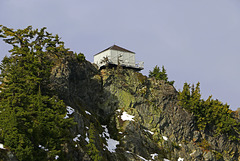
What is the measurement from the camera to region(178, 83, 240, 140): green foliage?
222 feet

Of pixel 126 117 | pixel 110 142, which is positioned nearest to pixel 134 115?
pixel 126 117

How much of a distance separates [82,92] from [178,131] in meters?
22.7

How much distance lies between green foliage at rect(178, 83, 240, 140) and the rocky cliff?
153 cm

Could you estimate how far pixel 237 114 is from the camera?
80750 mm

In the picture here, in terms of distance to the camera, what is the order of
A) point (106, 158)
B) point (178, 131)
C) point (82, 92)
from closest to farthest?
point (106, 158)
point (82, 92)
point (178, 131)

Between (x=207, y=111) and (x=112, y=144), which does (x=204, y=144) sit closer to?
(x=207, y=111)

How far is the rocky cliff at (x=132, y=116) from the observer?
52.0 meters

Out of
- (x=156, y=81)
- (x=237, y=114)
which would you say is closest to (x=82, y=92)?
(x=156, y=81)

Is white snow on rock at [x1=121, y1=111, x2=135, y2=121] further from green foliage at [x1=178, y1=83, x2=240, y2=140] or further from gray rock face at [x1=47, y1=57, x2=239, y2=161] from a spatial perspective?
green foliage at [x1=178, y1=83, x2=240, y2=140]

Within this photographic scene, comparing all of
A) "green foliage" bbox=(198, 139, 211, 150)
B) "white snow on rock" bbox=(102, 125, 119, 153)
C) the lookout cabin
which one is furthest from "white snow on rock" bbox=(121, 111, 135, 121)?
"green foliage" bbox=(198, 139, 211, 150)

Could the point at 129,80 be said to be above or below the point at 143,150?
above

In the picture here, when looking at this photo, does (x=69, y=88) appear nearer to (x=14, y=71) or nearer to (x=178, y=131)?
(x=14, y=71)

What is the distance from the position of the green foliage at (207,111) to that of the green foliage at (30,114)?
36.6 metres

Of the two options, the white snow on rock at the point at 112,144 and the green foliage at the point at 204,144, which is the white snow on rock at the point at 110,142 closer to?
the white snow on rock at the point at 112,144
